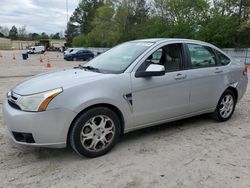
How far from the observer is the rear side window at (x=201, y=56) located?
16.1 feet

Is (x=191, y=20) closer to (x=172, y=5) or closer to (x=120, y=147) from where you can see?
(x=172, y=5)

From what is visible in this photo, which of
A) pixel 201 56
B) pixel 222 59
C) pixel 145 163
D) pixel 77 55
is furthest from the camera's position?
pixel 77 55

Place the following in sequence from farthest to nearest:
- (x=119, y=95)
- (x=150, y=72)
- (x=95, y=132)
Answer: (x=150, y=72) < (x=119, y=95) < (x=95, y=132)

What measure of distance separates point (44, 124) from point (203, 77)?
111 inches

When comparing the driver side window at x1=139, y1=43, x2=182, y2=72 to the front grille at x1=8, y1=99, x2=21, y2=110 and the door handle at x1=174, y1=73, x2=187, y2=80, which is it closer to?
the door handle at x1=174, y1=73, x2=187, y2=80

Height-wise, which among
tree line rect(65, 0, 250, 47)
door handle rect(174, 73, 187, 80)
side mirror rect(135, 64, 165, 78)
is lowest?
door handle rect(174, 73, 187, 80)

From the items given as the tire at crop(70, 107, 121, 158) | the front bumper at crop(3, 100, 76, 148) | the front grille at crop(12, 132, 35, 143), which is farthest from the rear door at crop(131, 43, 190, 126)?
the front grille at crop(12, 132, 35, 143)

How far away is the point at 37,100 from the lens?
3.48 metres

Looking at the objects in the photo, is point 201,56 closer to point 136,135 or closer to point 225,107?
point 225,107

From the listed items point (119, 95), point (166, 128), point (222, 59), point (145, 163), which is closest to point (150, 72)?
point (119, 95)

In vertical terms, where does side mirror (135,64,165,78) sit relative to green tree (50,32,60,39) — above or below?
below

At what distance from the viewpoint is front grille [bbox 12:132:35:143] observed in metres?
3.52

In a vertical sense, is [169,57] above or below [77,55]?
above

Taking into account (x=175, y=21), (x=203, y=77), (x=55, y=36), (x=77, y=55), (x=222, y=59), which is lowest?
(x=77, y=55)
